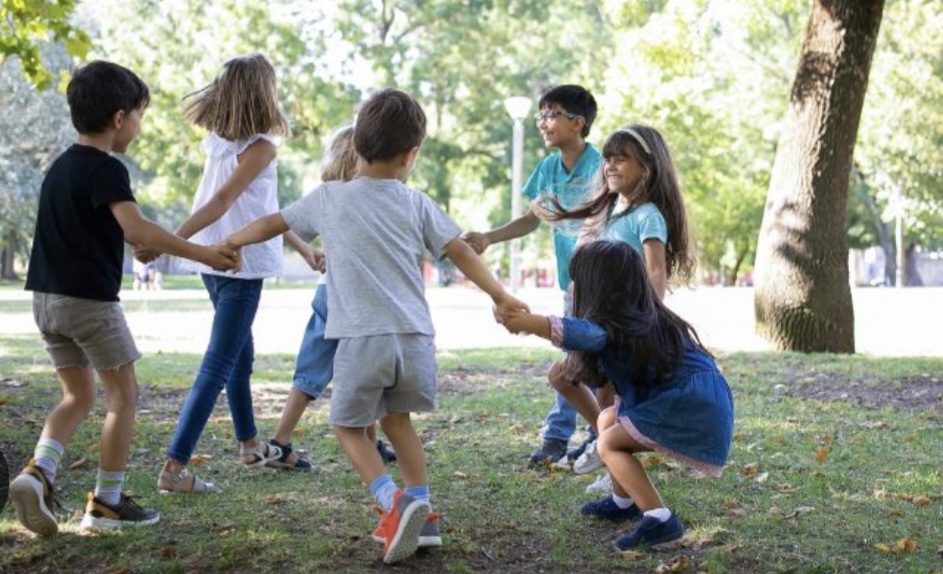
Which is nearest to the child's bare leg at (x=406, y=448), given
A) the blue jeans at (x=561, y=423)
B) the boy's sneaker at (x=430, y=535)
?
the boy's sneaker at (x=430, y=535)

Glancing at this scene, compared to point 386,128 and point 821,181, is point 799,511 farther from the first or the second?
point 821,181

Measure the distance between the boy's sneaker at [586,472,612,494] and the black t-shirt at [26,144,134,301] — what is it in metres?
2.28

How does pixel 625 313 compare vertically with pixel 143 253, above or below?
below

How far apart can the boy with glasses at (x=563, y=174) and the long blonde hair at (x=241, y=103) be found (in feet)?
4.22

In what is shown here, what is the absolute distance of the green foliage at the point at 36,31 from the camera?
27.4 ft

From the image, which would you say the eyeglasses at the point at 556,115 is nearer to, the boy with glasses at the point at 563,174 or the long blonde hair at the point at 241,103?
the boy with glasses at the point at 563,174

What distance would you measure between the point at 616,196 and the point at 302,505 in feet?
6.45

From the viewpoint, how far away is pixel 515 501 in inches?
219

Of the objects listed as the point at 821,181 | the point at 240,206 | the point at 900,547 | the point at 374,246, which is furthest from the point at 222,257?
the point at 821,181

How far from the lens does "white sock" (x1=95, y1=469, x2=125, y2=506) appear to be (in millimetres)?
4930

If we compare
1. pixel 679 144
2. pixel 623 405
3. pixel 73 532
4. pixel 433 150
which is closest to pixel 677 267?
pixel 623 405

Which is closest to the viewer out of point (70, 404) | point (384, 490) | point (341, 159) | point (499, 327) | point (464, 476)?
point (384, 490)

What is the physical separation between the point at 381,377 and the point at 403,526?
522 mm

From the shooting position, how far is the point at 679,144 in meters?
40.2
